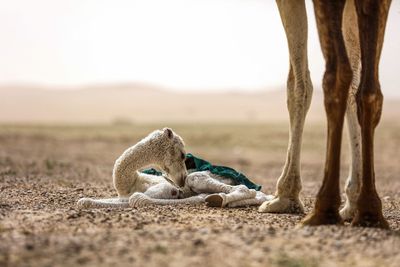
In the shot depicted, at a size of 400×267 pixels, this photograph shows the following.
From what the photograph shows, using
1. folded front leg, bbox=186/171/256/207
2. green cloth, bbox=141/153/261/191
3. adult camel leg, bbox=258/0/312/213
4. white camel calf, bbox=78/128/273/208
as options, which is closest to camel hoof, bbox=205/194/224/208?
white camel calf, bbox=78/128/273/208

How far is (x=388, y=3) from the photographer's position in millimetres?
6891

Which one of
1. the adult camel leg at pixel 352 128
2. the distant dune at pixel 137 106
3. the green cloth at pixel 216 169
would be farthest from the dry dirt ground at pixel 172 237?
the distant dune at pixel 137 106

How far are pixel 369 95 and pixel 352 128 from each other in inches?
46.4

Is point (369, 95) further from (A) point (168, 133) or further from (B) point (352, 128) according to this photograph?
(A) point (168, 133)

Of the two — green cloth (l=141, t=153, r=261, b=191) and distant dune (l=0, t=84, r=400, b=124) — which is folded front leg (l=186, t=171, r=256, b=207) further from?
distant dune (l=0, t=84, r=400, b=124)

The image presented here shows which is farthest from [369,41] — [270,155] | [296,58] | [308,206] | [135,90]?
[135,90]

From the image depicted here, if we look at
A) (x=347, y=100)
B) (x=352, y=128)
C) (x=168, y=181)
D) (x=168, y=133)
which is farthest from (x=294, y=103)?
(x=168, y=181)

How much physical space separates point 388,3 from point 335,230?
2299 millimetres

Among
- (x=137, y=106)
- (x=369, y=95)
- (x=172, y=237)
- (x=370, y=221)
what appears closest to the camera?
(x=172, y=237)

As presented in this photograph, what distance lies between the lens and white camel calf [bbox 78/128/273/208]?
8.47m

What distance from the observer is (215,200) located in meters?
8.30

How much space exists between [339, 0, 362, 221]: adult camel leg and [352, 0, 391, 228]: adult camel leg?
0.81 m

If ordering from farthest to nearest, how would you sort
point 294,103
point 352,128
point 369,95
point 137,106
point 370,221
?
1. point 137,106
2. point 294,103
3. point 352,128
4. point 369,95
5. point 370,221

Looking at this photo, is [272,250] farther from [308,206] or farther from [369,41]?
[308,206]
